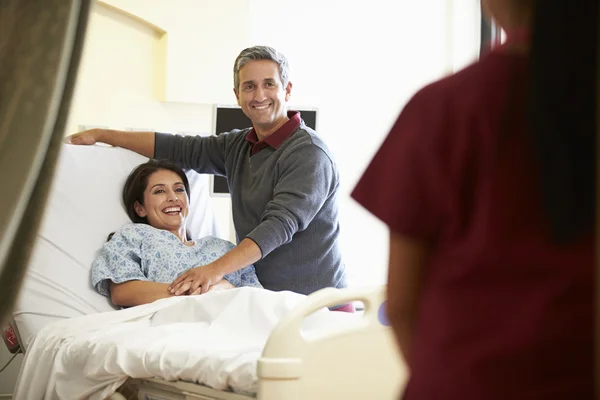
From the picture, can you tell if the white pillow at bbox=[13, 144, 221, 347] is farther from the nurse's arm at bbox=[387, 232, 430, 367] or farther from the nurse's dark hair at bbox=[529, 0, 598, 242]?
the nurse's dark hair at bbox=[529, 0, 598, 242]

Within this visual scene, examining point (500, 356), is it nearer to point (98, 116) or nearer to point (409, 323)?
point (409, 323)

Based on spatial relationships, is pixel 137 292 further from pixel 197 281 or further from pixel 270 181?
pixel 270 181

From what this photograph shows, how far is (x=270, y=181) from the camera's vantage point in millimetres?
2814

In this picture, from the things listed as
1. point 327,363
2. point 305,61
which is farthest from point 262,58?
point 305,61

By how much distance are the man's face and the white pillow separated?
0.45 m

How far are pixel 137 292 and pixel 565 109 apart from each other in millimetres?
2056

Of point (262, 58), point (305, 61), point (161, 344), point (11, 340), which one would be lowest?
point (11, 340)

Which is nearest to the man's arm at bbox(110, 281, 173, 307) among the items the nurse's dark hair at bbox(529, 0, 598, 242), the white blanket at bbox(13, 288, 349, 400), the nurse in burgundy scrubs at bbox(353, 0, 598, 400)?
the white blanket at bbox(13, 288, 349, 400)

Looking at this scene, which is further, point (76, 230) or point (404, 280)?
point (76, 230)

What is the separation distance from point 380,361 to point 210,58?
360cm

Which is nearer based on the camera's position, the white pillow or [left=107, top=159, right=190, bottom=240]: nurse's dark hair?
the white pillow

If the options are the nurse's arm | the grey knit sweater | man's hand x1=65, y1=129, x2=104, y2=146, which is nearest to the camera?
the nurse's arm

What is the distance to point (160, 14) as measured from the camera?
5.14 metres

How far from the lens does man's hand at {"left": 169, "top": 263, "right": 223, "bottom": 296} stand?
101 inches
